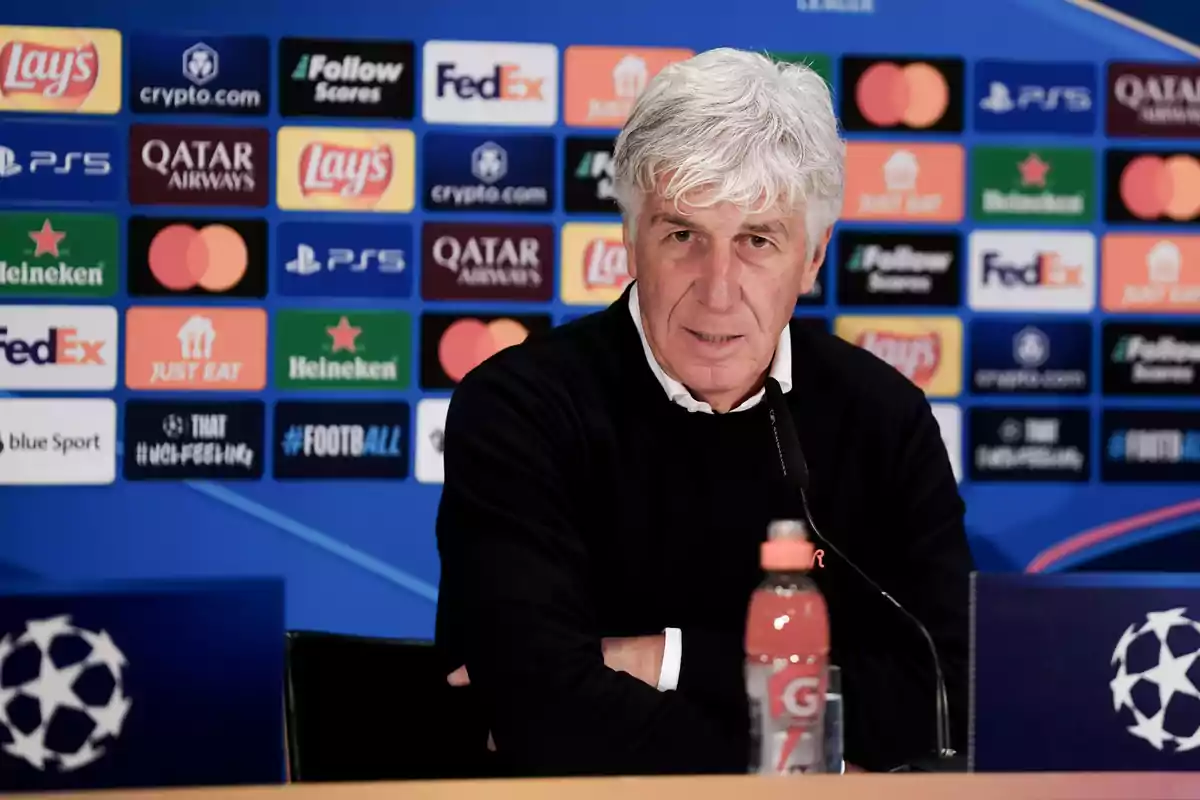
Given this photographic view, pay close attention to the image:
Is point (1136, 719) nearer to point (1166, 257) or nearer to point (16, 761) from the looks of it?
point (16, 761)

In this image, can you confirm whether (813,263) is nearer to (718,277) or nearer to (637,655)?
(718,277)

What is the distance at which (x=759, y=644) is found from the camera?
1645mm

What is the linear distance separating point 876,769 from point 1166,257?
5.65 feet

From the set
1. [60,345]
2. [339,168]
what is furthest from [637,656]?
[60,345]

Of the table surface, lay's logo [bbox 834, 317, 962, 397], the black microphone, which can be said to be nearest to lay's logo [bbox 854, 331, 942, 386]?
lay's logo [bbox 834, 317, 962, 397]

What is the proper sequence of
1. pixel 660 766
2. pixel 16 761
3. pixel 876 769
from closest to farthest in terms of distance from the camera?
1. pixel 16 761
2. pixel 660 766
3. pixel 876 769

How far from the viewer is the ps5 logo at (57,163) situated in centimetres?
281

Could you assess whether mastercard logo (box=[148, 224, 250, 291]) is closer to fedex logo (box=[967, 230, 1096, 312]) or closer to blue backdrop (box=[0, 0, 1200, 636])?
blue backdrop (box=[0, 0, 1200, 636])

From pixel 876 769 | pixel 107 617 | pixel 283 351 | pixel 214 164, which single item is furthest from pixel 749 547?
pixel 214 164

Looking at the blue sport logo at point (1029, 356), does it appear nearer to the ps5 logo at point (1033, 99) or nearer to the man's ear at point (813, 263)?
the ps5 logo at point (1033, 99)

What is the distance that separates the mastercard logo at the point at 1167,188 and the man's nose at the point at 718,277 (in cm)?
144

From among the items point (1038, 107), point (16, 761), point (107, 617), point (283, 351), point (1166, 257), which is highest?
point (1038, 107)

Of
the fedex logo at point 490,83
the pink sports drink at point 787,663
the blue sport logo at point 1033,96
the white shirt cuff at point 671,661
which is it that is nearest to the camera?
the pink sports drink at point 787,663

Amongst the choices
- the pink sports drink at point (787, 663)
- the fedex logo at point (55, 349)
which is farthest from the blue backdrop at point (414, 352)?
the pink sports drink at point (787, 663)
